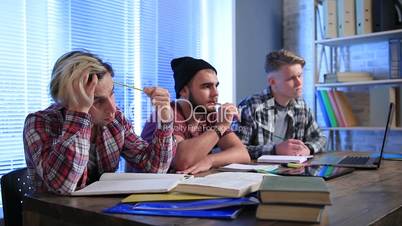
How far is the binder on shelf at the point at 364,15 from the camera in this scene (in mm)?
2949

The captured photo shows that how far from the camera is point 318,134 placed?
8.04 ft

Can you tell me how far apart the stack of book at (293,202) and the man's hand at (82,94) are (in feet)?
2.11

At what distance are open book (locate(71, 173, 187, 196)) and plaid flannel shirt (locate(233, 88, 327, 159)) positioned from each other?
1160mm

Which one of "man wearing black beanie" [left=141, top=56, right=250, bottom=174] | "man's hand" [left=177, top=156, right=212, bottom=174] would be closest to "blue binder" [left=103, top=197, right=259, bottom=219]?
"man's hand" [left=177, top=156, right=212, bottom=174]

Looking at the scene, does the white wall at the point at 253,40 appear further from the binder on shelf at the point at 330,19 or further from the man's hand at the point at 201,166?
the man's hand at the point at 201,166

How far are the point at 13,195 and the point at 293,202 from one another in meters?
1.01

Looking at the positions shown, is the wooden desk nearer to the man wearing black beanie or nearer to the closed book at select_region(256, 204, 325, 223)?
the closed book at select_region(256, 204, 325, 223)

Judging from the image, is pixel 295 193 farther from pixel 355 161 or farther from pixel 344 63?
pixel 344 63

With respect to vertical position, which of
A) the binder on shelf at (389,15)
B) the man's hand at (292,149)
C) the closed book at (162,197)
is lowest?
the closed book at (162,197)

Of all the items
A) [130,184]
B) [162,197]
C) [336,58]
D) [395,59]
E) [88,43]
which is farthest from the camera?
[336,58]

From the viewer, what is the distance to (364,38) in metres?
3.02

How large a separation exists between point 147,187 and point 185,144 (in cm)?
62

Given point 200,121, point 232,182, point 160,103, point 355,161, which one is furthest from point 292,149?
point 232,182

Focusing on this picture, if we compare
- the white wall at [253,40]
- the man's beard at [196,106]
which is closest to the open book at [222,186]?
the man's beard at [196,106]
